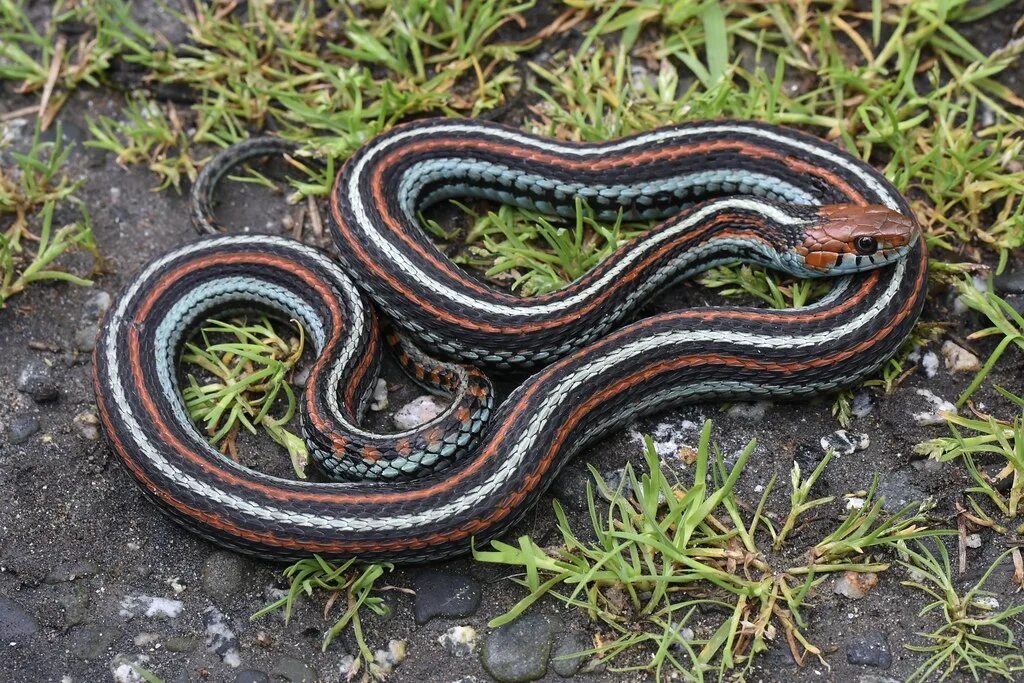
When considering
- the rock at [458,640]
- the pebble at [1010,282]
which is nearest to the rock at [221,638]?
the rock at [458,640]

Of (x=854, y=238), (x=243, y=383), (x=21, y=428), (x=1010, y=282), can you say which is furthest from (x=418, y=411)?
(x=1010, y=282)

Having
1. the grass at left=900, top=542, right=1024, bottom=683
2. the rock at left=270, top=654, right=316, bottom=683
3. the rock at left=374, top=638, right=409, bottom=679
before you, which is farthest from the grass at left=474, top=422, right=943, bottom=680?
the rock at left=270, top=654, right=316, bottom=683

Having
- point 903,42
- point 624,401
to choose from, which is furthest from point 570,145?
point 903,42

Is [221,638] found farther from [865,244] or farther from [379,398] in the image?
[865,244]

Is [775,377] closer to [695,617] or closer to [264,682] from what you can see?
[695,617]

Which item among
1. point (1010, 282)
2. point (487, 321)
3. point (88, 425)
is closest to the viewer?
point (487, 321)

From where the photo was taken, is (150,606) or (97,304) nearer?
(150,606)

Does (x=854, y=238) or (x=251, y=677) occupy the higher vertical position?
(x=854, y=238)
